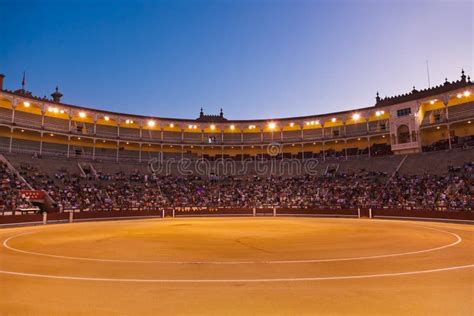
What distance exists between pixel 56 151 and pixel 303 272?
53.8 meters

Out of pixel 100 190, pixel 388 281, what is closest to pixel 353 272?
pixel 388 281

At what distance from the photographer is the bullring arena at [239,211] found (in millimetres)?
8086

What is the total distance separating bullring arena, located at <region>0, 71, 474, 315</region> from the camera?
26.5 feet

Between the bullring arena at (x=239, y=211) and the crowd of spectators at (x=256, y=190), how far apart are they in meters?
0.29

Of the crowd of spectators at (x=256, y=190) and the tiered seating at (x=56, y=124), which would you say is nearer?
the crowd of spectators at (x=256, y=190)

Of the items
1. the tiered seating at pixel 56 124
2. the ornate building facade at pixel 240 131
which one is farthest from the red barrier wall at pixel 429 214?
the tiered seating at pixel 56 124

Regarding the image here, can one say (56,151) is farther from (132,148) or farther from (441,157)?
(441,157)

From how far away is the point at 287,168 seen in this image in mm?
59469

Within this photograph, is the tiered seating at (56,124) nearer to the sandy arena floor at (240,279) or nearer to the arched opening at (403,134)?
the sandy arena floor at (240,279)

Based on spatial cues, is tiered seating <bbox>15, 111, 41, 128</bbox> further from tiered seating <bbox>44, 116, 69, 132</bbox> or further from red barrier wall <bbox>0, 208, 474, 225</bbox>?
red barrier wall <bbox>0, 208, 474, 225</bbox>

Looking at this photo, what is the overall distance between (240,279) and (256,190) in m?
43.6

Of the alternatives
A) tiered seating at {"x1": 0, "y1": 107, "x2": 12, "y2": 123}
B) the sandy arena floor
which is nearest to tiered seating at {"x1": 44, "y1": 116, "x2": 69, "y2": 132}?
tiered seating at {"x1": 0, "y1": 107, "x2": 12, "y2": 123}

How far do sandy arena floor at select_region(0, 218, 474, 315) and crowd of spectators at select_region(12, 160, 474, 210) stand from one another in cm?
2455

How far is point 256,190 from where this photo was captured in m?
53.0
